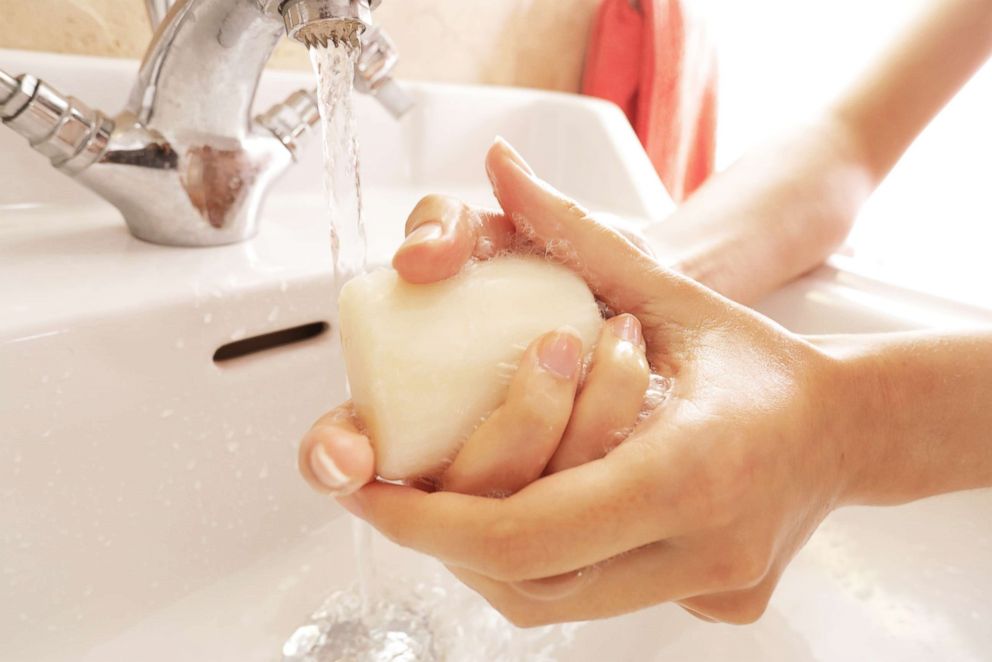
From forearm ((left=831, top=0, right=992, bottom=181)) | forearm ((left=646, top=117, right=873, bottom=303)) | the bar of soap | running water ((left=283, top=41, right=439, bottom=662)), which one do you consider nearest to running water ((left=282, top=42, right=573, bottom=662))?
running water ((left=283, top=41, right=439, bottom=662))

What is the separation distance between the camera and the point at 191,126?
388 millimetres

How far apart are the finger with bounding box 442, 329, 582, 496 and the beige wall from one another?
0.43 metres

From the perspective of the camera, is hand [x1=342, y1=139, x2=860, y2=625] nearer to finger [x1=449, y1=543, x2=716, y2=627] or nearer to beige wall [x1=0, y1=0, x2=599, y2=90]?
finger [x1=449, y1=543, x2=716, y2=627]

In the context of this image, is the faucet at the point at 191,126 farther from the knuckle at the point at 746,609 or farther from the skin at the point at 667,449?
the knuckle at the point at 746,609

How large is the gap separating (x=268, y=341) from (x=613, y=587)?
0.27 metres

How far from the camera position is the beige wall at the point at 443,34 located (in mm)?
446

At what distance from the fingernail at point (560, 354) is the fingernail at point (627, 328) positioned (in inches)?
1.0

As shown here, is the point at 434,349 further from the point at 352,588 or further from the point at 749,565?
the point at 352,588

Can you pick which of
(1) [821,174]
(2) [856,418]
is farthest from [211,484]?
(1) [821,174]

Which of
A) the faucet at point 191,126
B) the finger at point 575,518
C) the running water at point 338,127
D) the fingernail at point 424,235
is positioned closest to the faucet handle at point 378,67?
the faucet at point 191,126

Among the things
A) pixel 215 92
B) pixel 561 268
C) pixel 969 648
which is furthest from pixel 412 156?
pixel 969 648

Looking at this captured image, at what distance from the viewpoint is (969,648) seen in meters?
0.34

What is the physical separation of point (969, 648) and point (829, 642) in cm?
7

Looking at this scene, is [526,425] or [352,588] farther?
[352,588]
